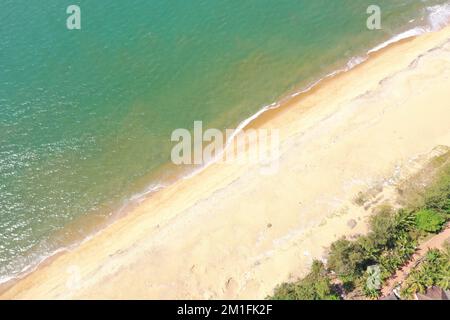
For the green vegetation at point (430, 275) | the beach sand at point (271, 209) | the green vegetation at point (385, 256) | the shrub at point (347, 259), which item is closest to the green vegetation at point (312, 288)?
the green vegetation at point (385, 256)

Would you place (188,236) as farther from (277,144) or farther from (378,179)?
(378,179)

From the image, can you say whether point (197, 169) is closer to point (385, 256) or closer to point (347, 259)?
point (347, 259)

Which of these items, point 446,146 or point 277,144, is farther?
point 277,144

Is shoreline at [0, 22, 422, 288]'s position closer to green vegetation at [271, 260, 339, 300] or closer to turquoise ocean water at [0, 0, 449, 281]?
turquoise ocean water at [0, 0, 449, 281]

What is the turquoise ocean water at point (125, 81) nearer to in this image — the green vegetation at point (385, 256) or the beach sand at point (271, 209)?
the beach sand at point (271, 209)

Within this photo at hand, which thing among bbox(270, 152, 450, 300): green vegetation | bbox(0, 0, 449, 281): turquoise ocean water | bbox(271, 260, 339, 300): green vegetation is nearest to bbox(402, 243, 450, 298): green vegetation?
bbox(270, 152, 450, 300): green vegetation
